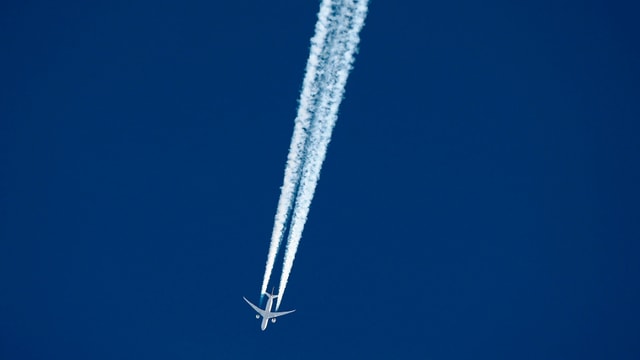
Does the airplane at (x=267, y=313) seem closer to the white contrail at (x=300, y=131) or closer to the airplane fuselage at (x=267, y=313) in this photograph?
the airplane fuselage at (x=267, y=313)

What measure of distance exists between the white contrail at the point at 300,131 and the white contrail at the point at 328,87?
0.37 ft

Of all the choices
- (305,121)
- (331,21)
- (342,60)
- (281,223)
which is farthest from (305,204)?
(331,21)

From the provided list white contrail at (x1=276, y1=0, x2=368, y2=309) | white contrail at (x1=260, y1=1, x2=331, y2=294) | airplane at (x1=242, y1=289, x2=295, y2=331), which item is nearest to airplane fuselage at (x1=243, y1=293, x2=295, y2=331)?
airplane at (x1=242, y1=289, x2=295, y2=331)

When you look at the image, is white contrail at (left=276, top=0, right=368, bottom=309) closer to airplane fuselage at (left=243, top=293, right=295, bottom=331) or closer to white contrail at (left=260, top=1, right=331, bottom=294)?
white contrail at (left=260, top=1, right=331, bottom=294)

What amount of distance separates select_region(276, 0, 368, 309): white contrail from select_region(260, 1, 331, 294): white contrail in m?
0.11

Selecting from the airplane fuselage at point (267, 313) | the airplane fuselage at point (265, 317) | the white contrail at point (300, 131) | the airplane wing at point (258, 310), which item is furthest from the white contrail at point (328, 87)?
the airplane wing at point (258, 310)

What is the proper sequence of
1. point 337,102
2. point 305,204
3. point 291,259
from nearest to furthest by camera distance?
point 337,102 < point 305,204 < point 291,259

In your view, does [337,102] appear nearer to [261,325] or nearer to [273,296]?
[273,296]

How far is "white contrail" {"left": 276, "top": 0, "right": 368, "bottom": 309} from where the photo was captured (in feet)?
38.4

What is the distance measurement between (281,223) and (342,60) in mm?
5819

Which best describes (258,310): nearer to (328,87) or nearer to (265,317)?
(265,317)

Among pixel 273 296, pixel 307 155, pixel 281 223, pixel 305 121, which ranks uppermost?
pixel 305 121

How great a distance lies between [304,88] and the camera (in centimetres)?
1256

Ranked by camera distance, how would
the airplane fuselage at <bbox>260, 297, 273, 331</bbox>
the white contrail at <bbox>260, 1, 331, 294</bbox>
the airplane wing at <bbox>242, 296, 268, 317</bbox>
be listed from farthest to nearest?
the airplane wing at <bbox>242, 296, 268, 317</bbox> < the airplane fuselage at <bbox>260, 297, 273, 331</bbox> < the white contrail at <bbox>260, 1, 331, 294</bbox>
